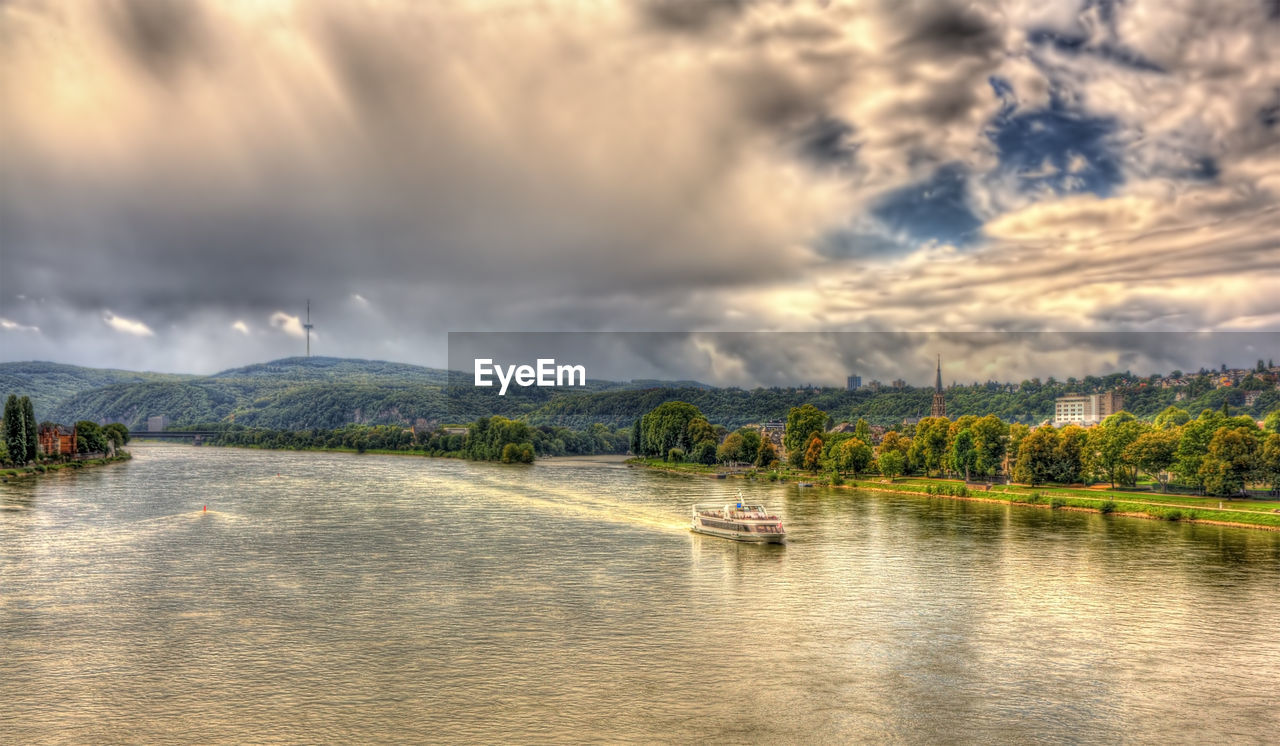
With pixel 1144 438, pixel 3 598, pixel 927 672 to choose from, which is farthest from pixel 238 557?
pixel 1144 438

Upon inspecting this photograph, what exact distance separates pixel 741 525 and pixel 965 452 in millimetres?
50271

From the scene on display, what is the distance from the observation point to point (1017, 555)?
55.9m

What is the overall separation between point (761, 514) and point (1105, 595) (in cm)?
2648

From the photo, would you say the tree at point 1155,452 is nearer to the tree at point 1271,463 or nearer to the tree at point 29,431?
the tree at point 1271,463

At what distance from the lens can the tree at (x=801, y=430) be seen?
12975cm

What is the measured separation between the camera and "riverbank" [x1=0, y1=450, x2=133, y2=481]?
10775 cm

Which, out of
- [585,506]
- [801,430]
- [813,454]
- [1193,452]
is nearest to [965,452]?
[813,454]

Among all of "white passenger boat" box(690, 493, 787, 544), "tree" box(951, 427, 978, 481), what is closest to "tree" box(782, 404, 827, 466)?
"tree" box(951, 427, 978, 481)

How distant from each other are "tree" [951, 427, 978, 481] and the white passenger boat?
42827 mm

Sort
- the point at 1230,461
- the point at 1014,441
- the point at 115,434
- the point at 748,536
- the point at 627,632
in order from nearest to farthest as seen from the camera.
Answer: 1. the point at 627,632
2. the point at 748,536
3. the point at 1230,461
4. the point at 1014,441
5. the point at 115,434

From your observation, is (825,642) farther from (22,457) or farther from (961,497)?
(22,457)

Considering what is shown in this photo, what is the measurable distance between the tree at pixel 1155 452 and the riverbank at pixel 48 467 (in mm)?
125817

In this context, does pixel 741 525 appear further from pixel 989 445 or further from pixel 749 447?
pixel 749 447

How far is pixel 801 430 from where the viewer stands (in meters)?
131
